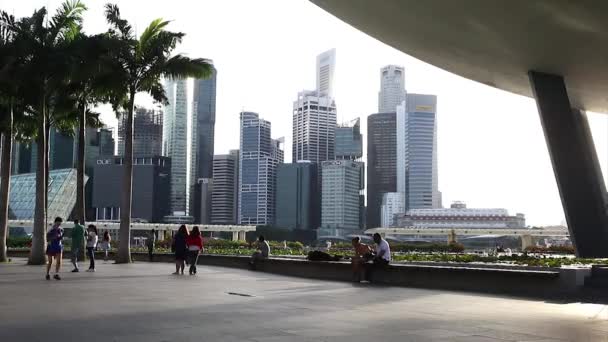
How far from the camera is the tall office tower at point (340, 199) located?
539ft

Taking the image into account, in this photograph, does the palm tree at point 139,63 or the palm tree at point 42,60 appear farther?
the palm tree at point 139,63

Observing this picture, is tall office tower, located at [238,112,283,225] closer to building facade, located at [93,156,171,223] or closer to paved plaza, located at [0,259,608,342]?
building facade, located at [93,156,171,223]

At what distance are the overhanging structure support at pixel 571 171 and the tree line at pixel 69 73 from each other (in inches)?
506

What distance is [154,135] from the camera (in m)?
176

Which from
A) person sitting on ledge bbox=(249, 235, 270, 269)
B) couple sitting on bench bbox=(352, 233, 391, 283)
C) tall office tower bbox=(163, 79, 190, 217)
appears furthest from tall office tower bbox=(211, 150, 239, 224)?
couple sitting on bench bbox=(352, 233, 391, 283)

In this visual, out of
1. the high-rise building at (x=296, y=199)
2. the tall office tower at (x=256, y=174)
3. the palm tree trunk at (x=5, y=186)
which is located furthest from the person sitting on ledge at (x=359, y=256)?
the tall office tower at (x=256, y=174)

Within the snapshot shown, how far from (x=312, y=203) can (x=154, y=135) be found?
165 feet

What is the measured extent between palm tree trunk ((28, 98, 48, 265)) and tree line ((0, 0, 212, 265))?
3 centimetres

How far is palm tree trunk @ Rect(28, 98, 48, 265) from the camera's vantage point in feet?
74.6

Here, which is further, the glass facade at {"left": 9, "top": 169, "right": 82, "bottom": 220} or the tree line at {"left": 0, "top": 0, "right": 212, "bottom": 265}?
the glass facade at {"left": 9, "top": 169, "right": 82, "bottom": 220}

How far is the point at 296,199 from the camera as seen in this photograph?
534 ft

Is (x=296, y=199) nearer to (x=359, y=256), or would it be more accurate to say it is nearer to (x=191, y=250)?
(x=191, y=250)

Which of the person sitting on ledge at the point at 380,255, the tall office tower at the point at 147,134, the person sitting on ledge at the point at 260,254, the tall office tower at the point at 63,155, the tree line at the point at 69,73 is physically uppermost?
the tall office tower at the point at 147,134

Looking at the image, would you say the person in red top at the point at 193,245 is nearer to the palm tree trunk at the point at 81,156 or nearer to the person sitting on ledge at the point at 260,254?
the person sitting on ledge at the point at 260,254
